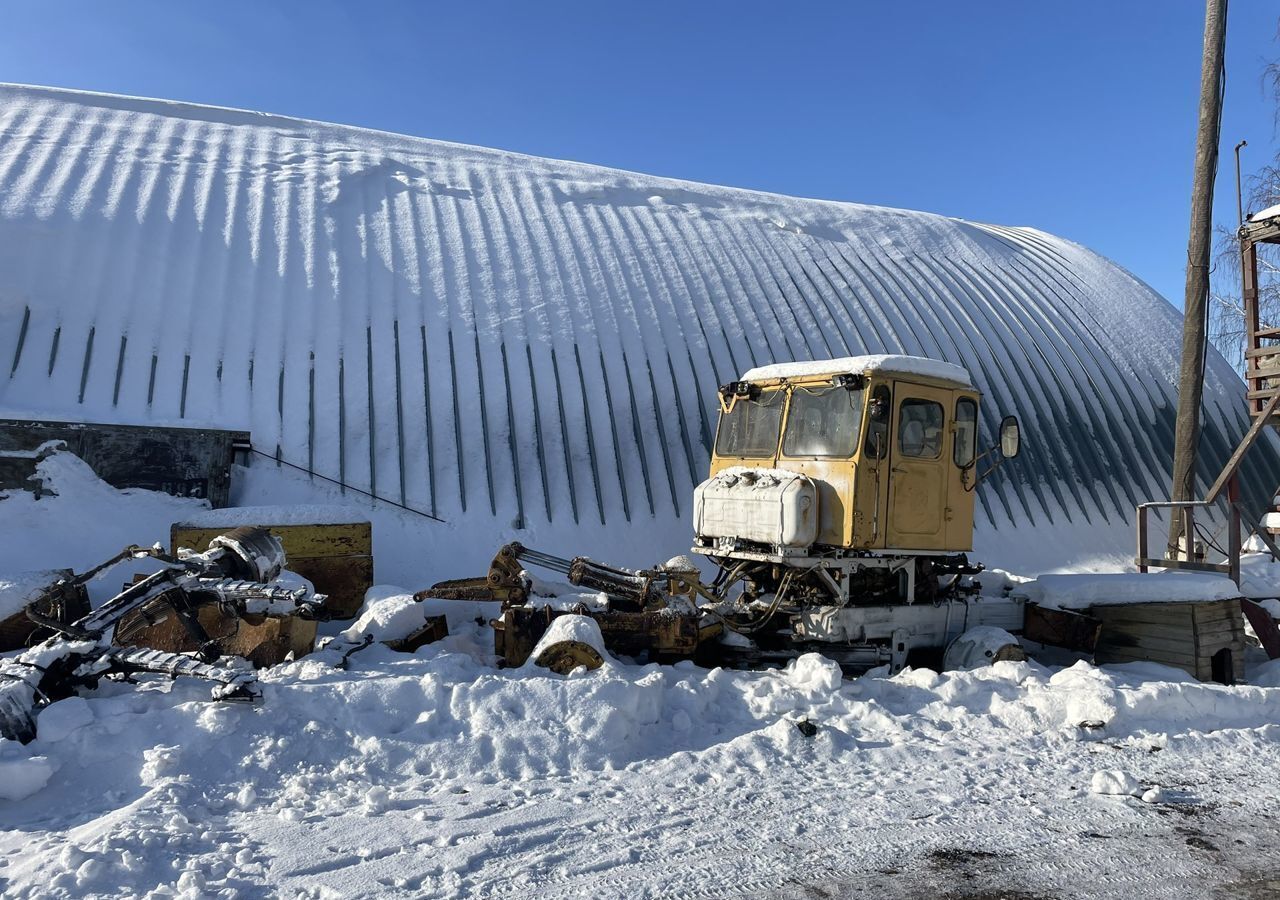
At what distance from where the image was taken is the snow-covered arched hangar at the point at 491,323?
12.2 m

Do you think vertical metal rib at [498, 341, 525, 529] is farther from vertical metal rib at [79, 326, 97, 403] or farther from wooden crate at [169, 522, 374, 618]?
vertical metal rib at [79, 326, 97, 403]

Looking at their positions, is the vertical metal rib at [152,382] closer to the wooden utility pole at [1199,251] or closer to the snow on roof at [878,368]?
the snow on roof at [878,368]

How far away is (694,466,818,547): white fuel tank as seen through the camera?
695 cm

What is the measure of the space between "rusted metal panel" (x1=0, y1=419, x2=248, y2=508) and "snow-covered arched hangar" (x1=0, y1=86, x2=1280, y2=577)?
621mm

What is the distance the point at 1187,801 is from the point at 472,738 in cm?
375

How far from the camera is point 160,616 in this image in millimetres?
6125

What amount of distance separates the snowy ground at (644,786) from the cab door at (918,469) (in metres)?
1.26

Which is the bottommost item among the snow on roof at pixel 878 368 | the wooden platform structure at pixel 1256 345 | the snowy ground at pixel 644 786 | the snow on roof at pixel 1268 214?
the snowy ground at pixel 644 786

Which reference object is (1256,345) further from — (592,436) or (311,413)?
(311,413)

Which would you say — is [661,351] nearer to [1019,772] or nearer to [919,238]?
[919,238]

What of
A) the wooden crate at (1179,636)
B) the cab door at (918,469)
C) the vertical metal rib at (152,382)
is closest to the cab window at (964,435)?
the cab door at (918,469)

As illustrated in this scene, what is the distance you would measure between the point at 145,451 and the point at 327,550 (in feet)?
9.72

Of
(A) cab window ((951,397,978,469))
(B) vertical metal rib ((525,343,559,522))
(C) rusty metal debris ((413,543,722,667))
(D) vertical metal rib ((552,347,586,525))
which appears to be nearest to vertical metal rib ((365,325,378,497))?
(B) vertical metal rib ((525,343,559,522))

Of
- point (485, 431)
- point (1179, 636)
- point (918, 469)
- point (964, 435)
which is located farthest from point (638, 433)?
point (1179, 636)
